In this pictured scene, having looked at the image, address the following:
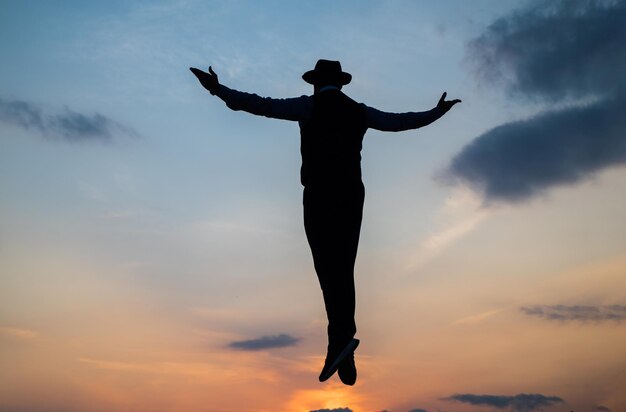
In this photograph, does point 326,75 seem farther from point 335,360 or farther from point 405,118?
point 335,360

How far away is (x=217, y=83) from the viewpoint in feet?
28.9

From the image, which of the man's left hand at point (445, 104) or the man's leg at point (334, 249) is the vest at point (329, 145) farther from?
the man's left hand at point (445, 104)

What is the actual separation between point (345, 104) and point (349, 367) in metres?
3.05

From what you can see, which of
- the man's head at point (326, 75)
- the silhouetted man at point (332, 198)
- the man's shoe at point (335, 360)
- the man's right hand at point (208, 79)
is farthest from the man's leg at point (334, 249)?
the man's right hand at point (208, 79)

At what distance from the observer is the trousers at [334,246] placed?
909cm

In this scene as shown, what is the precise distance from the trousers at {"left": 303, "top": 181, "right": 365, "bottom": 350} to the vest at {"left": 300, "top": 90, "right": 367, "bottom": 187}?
118mm

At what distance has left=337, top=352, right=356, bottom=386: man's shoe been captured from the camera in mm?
8992

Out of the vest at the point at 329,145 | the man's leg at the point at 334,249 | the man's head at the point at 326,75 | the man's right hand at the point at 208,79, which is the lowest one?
the man's leg at the point at 334,249

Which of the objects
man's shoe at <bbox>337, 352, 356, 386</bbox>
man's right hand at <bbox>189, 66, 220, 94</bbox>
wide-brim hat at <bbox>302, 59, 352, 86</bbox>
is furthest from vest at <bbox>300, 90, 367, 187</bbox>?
man's shoe at <bbox>337, 352, 356, 386</bbox>

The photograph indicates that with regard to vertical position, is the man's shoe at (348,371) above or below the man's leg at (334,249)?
below

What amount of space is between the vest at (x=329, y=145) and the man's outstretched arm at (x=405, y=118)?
0.45 meters

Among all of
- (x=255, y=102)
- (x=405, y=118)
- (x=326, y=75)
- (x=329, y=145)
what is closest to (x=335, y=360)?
(x=329, y=145)

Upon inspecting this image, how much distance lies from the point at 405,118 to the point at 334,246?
6.52 ft

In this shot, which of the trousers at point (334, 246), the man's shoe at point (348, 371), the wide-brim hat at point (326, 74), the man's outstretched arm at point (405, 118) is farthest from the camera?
the man's outstretched arm at point (405, 118)
